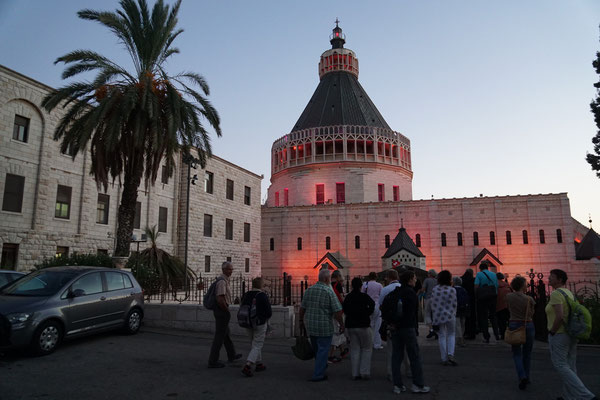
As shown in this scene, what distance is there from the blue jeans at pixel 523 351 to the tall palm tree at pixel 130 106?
44.6ft

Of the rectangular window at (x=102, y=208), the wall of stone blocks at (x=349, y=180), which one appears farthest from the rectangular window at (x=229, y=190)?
the wall of stone blocks at (x=349, y=180)

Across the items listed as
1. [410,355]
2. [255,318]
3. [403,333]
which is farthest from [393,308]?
[255,318]

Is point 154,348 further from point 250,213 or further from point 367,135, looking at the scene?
point 367,135

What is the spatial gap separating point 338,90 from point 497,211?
32763mm

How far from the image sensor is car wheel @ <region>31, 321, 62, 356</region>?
27.8 feet

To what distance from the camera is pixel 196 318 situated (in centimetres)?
1278

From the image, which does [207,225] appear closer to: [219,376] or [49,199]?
[49,199]

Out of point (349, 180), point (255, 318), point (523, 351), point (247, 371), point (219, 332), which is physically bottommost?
point (247, 371)

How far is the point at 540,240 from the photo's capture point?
4003 cm

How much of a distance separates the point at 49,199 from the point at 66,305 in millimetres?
15599

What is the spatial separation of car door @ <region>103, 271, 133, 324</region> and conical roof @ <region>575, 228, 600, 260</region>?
1604 inches

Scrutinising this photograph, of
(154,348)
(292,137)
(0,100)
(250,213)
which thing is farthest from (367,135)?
(154,348)

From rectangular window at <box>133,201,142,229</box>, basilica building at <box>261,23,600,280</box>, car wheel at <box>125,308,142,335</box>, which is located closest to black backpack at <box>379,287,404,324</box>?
car wheel at <box>125,308,142,335</box>

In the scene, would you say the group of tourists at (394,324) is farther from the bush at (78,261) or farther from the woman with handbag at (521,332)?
the bush at (78,261)
